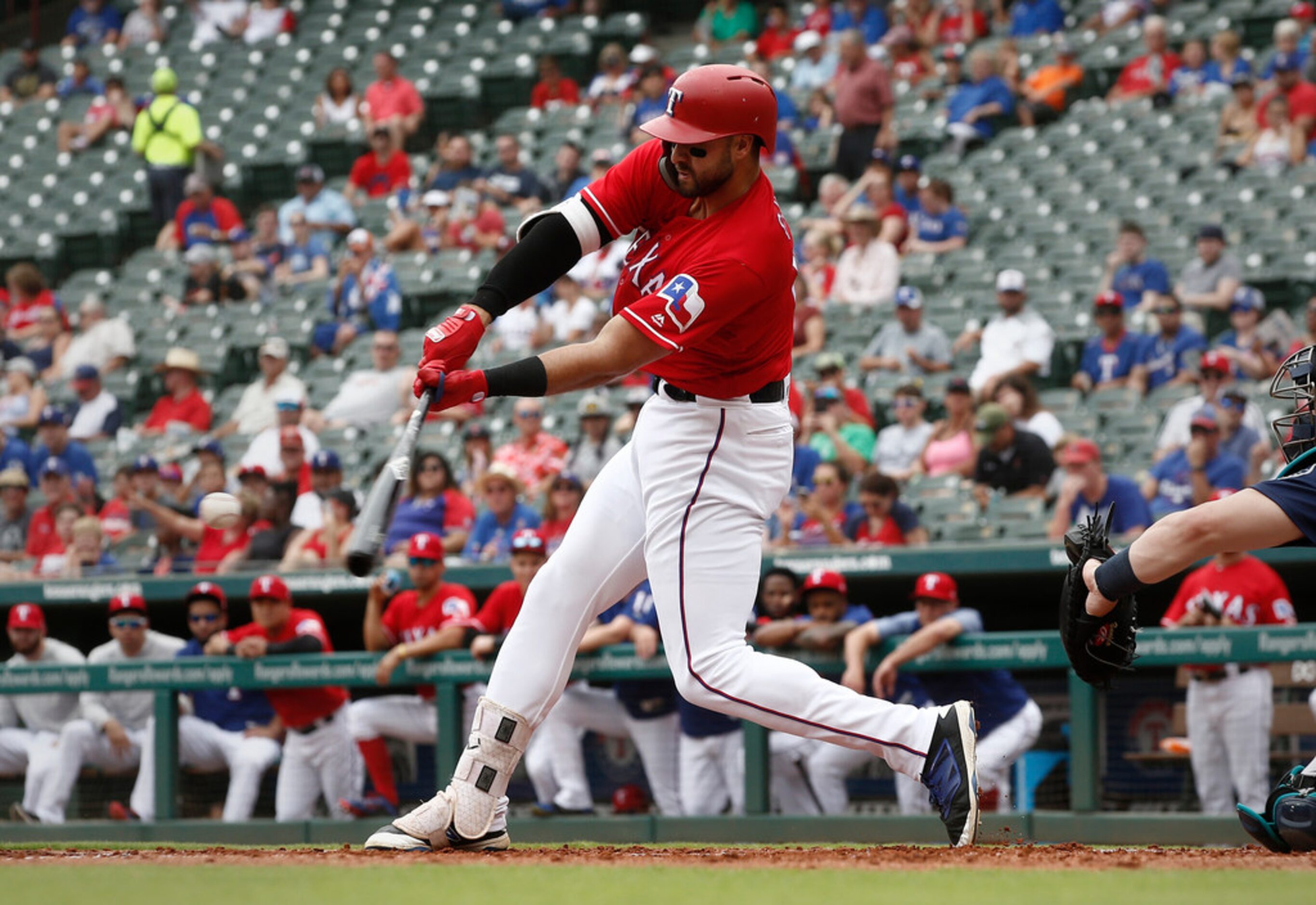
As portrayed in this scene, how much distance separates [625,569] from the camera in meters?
4.15

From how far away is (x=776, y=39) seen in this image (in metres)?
13.9

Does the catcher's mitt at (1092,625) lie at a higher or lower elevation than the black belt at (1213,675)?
higher

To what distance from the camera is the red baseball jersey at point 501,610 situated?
23.7ft

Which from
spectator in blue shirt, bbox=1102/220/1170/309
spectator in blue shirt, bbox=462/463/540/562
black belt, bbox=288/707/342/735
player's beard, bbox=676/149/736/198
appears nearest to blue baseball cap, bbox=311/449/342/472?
spectator in blue shirt, bbox=462/463/540/562

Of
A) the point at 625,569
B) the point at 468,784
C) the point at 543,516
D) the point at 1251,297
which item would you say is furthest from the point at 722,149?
the point at 1251,297

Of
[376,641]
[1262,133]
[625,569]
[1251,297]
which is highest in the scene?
[1262,133]

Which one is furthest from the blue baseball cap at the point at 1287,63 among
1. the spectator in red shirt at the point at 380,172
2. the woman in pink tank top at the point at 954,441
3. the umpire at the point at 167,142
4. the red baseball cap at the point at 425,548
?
the umpire at the point at 167,142

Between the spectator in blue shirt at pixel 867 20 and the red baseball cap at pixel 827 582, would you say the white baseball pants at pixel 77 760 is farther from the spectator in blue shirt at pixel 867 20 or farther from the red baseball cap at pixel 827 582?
the spectator in blue shirt at pixel 867 20

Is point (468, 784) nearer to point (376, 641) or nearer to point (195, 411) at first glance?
point (376, 641)

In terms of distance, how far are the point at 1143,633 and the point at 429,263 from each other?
23.2 feet

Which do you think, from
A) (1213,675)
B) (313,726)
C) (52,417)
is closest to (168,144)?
(52,417)

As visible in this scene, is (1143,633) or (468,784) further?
(1143,633)

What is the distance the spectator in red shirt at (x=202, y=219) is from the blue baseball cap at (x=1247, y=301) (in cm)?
797

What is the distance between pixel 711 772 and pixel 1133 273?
4.47m
